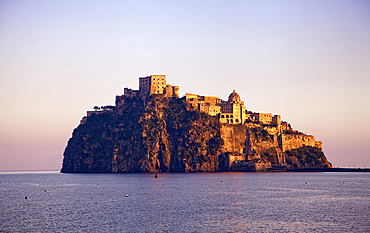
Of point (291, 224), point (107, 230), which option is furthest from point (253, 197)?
point (107, 230)

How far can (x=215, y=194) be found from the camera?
97.6m

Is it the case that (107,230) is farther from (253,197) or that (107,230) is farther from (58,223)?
(253,197)

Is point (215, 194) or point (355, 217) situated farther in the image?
point (215, 194)

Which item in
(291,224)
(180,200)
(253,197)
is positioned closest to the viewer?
(291,224)

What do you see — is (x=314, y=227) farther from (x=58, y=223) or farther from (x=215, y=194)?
(x=215, y=194)

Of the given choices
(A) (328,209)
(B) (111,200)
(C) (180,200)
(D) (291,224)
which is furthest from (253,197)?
(D) (291,224)

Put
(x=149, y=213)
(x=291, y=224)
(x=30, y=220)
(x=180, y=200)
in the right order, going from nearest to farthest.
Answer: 1. (x=291, y=224)
2. (x=30, y=220)
3. (x=149, y=213)
4. (x=180, y=200)

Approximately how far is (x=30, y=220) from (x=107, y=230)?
13988 mm

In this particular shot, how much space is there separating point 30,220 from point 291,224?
34149 millimetres

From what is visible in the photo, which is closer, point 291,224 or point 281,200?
point 291,224

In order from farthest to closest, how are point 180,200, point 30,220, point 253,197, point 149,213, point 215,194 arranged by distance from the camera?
point 215,194, point 253,197, point 180,200, point 149,213, point 30,220

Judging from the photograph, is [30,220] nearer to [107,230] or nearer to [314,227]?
[107,230]

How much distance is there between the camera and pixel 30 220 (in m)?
61.8

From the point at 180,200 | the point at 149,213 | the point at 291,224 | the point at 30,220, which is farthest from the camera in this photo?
the point at 180,200
